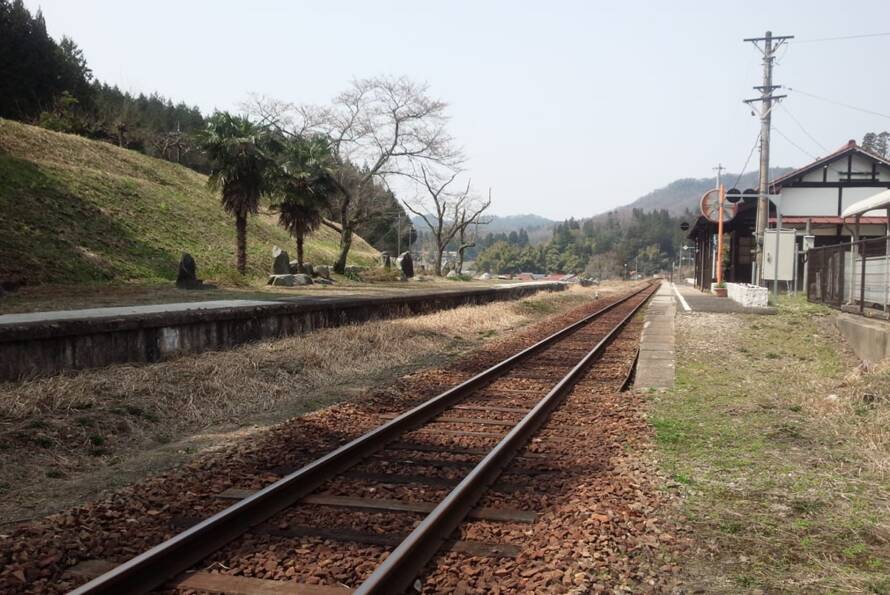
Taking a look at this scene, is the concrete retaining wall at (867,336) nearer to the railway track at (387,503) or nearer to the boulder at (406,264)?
the railway track at (387,503)

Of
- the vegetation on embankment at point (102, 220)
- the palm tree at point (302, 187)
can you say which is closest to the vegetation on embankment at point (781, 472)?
the vegetation on embankment at point (102, 220)

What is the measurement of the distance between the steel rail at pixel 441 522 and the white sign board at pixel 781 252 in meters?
22.2

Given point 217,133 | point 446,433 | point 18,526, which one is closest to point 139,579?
point 18,526

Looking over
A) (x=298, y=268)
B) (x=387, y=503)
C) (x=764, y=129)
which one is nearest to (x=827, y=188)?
(x=764, y=129)

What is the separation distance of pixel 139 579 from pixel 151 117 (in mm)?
77687

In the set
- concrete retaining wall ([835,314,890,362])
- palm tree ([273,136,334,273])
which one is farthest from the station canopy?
palm tree ([273,136,334,273])

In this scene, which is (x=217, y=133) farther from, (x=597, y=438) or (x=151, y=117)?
(x=151, y=117)

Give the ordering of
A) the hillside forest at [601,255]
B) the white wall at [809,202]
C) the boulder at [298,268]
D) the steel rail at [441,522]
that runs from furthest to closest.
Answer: the hillside forest at [601,255] → the white wall at [809,202] → the boulder at [298,268] → the steel rail at [441,522]

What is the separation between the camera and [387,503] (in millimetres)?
5109

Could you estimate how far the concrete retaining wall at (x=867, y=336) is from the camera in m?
10.8

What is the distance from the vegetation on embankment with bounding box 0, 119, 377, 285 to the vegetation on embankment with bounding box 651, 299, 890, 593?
63.4ft

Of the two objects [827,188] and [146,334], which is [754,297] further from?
[827,188]

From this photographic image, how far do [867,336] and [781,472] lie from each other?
7312mm

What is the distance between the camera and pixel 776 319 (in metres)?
19.9
